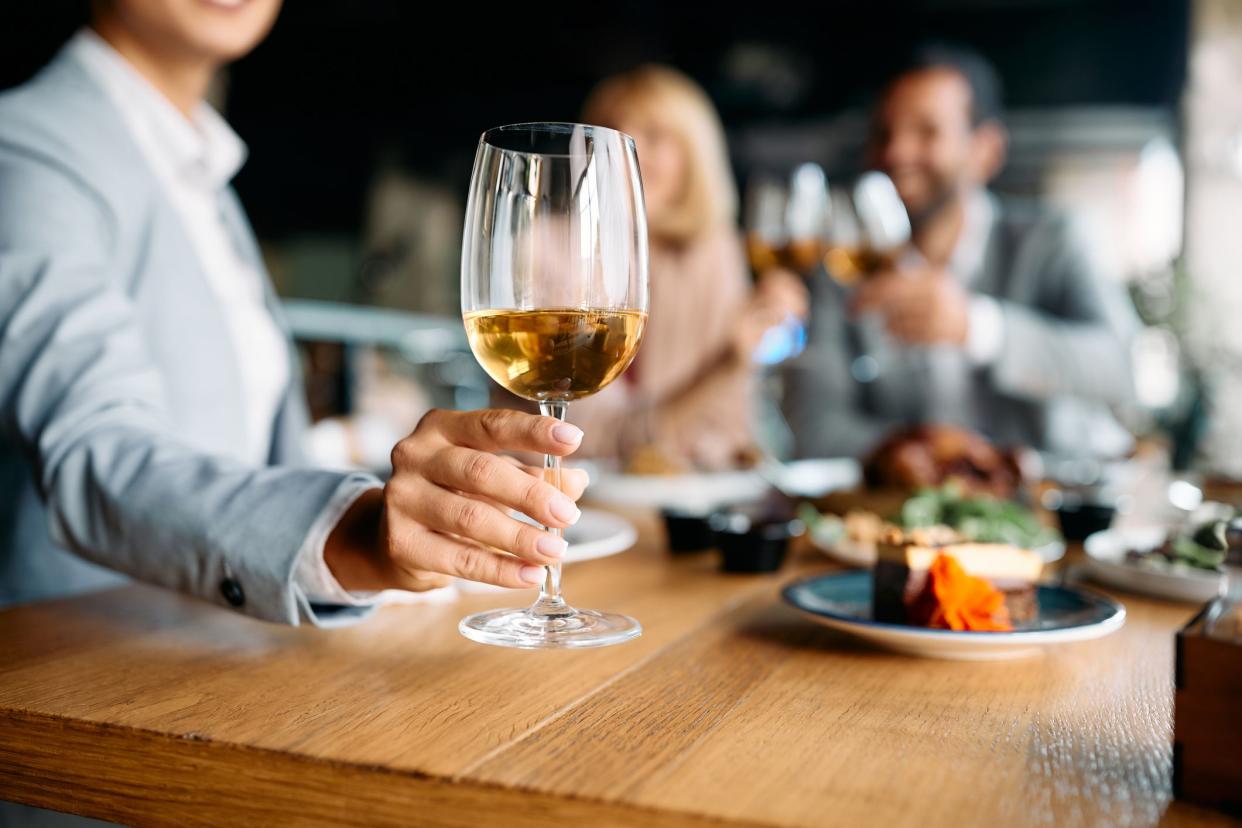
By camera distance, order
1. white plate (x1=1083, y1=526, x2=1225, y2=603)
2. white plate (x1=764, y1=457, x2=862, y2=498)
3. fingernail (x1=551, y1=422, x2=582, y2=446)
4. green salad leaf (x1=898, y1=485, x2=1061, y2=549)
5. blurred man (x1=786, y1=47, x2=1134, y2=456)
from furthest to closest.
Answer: blurred man (x1=786, y1=47, x2=1134, y2=456)
white plate (x1=764, y1=457, x2=862, y2=498)
green salad leaf (x1=898, y1=485, x2=1061, y2=549)
white plate (x1=1083, y1=526, x2=1225, y2=603)
fingernail (x1=551, y1=422, x2=582, y2=446)

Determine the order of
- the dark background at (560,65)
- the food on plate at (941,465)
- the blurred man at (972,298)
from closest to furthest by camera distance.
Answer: the food on plate at (941,465) → the blurred man at (972,298) → the dark background at (560,65)

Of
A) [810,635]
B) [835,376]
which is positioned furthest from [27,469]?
[835,376]

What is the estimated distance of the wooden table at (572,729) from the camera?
518mm

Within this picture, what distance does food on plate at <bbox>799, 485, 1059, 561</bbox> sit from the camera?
1.14 meters

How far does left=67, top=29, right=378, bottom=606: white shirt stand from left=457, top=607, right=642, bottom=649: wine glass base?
0.71m

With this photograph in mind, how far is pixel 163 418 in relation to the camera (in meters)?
0.93

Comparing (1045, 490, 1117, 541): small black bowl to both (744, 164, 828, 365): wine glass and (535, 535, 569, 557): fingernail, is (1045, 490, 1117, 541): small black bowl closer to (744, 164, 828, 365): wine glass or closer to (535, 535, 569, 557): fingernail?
(744, 164, 828, 365): wine glass

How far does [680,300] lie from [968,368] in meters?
0.98

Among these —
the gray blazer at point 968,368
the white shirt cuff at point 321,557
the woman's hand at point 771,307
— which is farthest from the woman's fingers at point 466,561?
the gray blazer at point 968,368

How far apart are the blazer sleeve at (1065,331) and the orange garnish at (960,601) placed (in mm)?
1797

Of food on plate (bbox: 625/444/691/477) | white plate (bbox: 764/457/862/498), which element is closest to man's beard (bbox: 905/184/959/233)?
white plate (bbox: 764/457/862/498)

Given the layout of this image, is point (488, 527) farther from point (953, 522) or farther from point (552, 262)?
point (953, 522)

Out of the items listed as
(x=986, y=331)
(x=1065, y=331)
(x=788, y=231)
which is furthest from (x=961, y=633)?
(x=1065, y=331)

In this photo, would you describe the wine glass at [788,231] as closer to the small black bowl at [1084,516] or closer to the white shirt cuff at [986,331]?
the white shirt cuff at [986,331]
